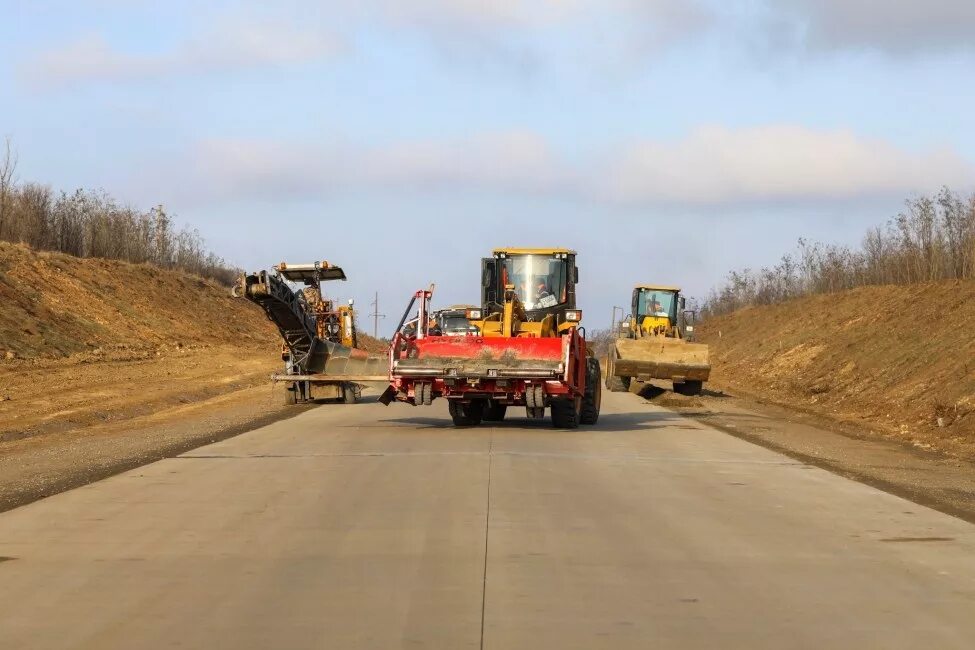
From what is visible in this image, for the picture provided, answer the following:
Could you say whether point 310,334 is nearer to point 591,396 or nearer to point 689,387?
point 591,396

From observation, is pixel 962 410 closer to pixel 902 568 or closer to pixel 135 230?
pixel 902 568

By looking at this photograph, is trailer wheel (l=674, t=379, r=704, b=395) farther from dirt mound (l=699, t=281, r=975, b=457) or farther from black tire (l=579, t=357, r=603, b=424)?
Answer: black tire (l=579, t=357, r=603, b=424)

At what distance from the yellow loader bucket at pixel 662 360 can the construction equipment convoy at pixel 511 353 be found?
38.7ft

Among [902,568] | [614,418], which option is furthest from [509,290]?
[902,568]

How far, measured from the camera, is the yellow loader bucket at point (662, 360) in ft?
121

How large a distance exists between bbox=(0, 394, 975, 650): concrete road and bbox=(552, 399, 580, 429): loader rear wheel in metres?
6.19

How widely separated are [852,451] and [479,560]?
13327 millimetres

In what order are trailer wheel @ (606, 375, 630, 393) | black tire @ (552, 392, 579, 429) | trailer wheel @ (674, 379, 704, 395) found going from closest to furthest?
black tire @ (552, 392, 579, 429)
trailer wheel @ (674, 379, 704, 395)
trailer wheel @ (606, 375, 630, 393)

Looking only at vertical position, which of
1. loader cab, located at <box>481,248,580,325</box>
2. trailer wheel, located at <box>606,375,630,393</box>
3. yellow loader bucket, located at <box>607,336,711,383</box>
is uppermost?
loader cab, located at <box>481,248,580,325</box>

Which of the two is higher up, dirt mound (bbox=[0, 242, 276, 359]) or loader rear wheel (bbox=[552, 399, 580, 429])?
dirt mound (bbox=[0, 242, 276, 359])

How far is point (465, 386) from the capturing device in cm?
→ 2216

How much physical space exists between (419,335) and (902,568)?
1452 centimetres

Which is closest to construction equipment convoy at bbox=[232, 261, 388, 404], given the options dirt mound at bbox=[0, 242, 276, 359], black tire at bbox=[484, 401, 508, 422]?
black tire at bbox=[484, 401, 508, 422]

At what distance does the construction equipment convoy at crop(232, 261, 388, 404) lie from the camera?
29.7 m
